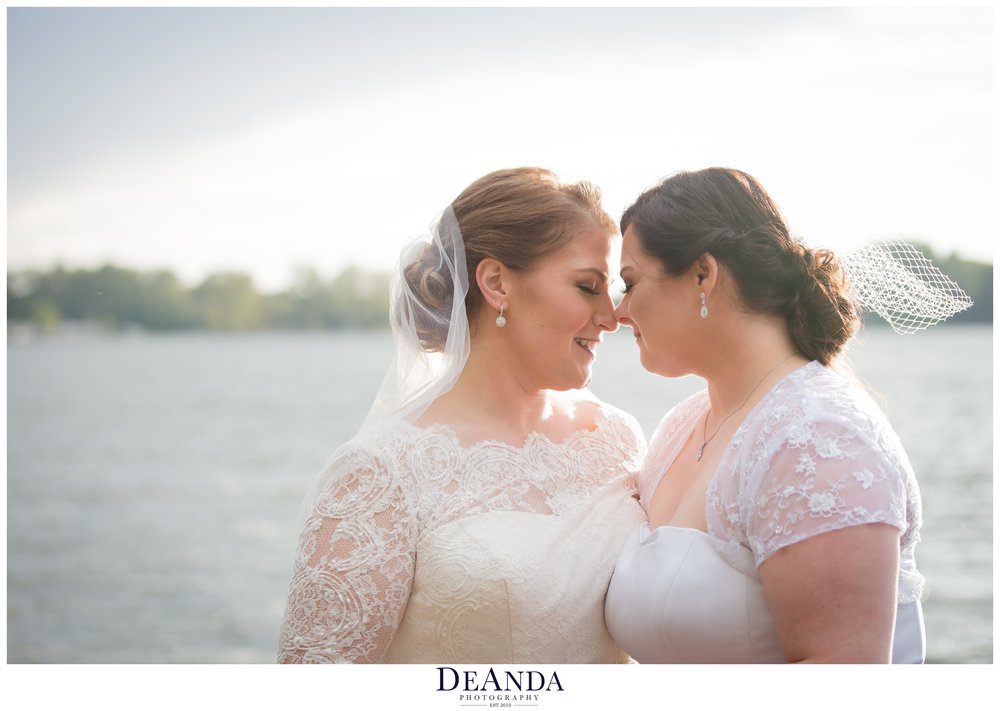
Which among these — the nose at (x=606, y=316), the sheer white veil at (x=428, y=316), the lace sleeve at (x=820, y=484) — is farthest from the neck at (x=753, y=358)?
the sheer white veil at (x=428, y=316)

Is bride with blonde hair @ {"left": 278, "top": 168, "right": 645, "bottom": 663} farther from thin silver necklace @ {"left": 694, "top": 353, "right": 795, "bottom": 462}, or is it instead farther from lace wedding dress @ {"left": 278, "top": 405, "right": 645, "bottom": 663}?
thin silver necklace @ {"left": 694, "top": 353, "right": 795, "bottom": 462}

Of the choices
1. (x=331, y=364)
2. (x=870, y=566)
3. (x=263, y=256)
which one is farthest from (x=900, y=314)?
(x=331, y=364)

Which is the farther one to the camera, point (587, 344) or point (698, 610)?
point (587, 344)

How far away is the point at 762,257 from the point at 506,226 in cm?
96

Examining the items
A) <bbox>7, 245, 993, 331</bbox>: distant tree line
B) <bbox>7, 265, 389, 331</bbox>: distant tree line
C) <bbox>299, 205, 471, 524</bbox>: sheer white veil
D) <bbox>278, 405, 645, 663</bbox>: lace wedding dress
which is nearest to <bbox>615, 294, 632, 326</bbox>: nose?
<bbox>299, 205, 471, 524</bbox>: sheer white veil

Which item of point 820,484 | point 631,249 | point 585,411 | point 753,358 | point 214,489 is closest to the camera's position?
point 820,484

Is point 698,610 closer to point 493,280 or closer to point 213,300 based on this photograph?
point 493,280

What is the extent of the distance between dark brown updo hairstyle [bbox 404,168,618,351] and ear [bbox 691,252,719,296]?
64 cm

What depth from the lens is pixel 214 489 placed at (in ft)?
88.7

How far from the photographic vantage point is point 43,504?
80.0 ft

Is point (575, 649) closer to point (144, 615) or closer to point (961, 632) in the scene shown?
point (961, 632)

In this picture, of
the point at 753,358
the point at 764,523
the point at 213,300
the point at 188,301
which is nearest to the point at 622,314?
the point at 753,358

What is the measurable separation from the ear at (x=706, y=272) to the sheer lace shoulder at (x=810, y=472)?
1.19 feet
